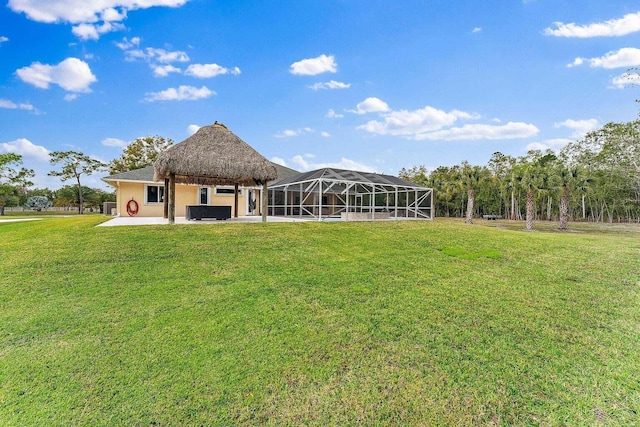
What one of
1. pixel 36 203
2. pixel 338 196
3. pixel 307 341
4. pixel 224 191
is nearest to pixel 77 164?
pixel 36 203

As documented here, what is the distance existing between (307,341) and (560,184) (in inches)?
966

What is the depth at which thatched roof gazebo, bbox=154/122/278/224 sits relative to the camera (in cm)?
1084

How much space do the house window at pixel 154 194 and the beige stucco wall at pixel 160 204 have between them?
0.19 metres

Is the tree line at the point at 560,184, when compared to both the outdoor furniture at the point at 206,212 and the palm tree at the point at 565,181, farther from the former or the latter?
the outdoor furniture at the point at 206,212


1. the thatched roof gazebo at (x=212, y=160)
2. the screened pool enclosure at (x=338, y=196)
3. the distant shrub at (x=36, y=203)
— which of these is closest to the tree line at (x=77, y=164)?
the distant shrub at (x=36, y=203)

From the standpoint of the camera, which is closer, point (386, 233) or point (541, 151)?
point (386, 233)

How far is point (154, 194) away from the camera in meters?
16.4

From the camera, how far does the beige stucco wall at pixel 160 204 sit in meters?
15.8

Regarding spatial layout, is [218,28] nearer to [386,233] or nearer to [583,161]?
[386,233]

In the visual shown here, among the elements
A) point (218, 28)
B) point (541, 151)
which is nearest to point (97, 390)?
point (218, 28)

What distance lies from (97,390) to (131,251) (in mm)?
4735

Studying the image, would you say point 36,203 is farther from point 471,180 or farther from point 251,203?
point 471,180

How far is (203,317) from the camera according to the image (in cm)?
395

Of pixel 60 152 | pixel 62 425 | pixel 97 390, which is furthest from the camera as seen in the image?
pixel 60 152
